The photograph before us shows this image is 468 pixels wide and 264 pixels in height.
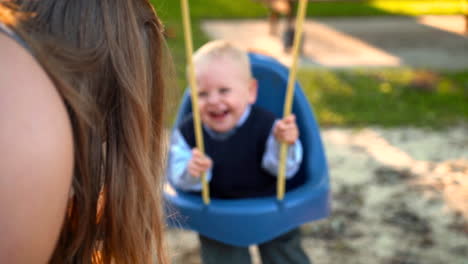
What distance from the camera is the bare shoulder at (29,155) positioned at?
69 cm

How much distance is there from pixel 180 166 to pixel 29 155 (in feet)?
4.06

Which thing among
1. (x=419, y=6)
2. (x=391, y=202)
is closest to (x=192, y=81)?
(x=391, y=202)

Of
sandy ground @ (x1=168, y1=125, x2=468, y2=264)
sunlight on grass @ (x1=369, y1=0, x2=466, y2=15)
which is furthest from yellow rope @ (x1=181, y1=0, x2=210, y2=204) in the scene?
sunlight on grass @ (x1=369, y1=0, x2=466, y2=15)

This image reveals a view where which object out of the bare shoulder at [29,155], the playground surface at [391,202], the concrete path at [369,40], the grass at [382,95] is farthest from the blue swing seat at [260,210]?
the concrete path at [369,40]

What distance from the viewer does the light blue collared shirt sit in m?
1.90

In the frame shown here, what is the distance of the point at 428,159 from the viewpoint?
319 cm

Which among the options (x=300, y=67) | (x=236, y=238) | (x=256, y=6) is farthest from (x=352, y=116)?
(x=256, y=6)

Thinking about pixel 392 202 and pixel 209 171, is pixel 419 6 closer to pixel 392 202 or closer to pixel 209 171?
pixel 392 202

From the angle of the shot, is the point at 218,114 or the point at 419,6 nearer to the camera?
the point at 218,114

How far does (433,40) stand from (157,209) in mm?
5359

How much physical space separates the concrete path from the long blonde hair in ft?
12.2

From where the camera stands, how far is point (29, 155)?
2.27 feet

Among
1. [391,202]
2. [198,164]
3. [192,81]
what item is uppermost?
[192,81]

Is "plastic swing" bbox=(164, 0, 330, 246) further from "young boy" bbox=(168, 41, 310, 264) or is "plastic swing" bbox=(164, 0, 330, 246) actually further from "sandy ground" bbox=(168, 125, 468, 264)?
"sandy ground" bbox=(168, 125, 468, 264)
